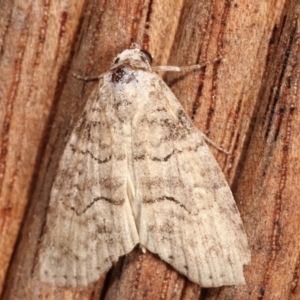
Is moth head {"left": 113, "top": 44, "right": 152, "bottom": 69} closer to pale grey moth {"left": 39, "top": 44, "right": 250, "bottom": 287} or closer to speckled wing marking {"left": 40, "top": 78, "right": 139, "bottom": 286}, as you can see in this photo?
pale grey moth {"left": 39, "top": 44, "right": 250, "bottom": 287}

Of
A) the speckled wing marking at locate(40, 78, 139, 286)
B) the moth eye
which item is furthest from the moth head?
the speckled wing marking at locate(40, 78, 139, 286)

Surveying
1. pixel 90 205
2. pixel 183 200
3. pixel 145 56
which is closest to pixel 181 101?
pixel 145 56

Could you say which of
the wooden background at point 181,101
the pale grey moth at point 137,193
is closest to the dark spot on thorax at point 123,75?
the pale grey moth at point 137,193

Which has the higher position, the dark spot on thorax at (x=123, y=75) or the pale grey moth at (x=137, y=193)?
the dark spot on thorax at (x=123, y=75)

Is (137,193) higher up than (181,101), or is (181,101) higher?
(181,101)

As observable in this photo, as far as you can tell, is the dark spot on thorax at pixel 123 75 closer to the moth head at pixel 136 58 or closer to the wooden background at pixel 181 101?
the moth head at pixel 136 58

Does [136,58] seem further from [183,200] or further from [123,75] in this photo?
[183,200]
